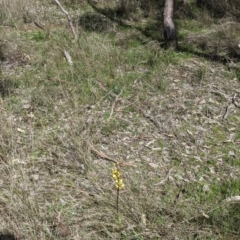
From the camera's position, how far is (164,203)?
365cm

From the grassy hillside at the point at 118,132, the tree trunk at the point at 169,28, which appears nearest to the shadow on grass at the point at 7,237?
the grassy hillside at the point at 118,132

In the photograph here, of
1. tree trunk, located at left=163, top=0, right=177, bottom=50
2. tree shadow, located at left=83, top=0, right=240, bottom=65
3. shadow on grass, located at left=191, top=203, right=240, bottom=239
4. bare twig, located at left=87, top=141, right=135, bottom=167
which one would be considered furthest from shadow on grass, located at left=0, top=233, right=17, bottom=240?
tree trunk, located at left=163, top=0, right=177, bottom=50

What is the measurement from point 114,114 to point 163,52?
195 centimetres

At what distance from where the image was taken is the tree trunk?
266 inches

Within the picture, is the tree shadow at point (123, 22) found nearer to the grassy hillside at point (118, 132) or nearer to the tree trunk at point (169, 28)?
the grassy hillside at point (118, 132)

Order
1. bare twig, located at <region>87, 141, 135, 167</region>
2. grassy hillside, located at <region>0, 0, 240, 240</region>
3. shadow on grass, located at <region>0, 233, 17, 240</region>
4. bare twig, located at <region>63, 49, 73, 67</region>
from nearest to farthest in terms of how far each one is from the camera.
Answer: shadow on grass, located at <region>0, 233, 17, 240</region> → grassy hillside, located at <region>0, 0, 240, 240</region> → bare twig, located at <region>87, 141, 135, 167</region> → bare twig, located at <region>63, 49, 73, 67</region>

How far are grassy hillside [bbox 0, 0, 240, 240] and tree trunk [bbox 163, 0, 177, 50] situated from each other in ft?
0.73

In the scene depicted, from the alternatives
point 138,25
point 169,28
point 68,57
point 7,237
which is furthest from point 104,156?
point 138,25

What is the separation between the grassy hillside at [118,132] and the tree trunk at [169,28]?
0.73 feet

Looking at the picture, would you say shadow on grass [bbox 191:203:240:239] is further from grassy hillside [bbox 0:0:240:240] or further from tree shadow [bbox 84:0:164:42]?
tree shadow [bbox 84:0:164:42]

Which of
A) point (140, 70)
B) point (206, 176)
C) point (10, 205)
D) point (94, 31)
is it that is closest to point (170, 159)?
point (206, 176)

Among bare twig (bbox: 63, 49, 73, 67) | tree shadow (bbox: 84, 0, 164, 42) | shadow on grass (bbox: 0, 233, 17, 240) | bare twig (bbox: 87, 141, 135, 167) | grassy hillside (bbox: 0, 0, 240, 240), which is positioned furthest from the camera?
tree shadow (bbox: 84, 0, 164, 42)

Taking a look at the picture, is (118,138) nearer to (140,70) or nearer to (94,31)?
(140,70)

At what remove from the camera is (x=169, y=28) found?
22.6 ft
